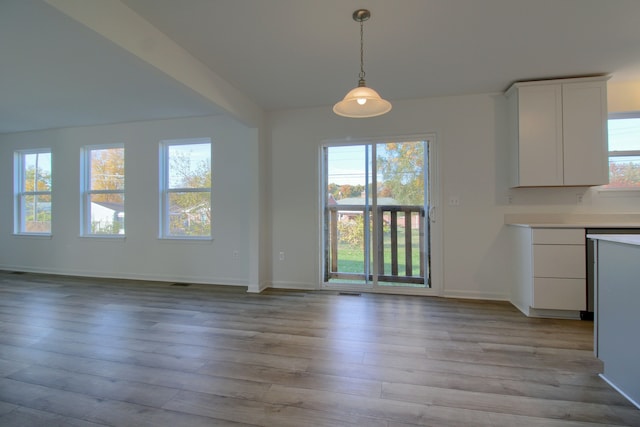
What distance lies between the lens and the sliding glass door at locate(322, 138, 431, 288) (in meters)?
3.71

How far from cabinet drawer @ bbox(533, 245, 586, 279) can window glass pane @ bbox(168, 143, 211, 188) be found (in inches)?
171

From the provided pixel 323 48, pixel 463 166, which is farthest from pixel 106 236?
pixel 463 166

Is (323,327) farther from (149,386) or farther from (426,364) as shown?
(149,386)

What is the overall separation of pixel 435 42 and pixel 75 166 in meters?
5.78

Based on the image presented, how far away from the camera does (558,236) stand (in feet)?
9.11

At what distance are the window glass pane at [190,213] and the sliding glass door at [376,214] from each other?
1.90 meters

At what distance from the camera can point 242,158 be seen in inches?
163

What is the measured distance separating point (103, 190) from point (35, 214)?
66.0 inches

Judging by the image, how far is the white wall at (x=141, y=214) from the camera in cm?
416

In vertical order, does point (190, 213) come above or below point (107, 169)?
below

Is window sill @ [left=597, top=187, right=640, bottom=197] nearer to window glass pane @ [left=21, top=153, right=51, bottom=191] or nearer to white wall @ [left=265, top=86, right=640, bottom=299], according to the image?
white wall @ [left=265, top=86, right=640, bottom=299]

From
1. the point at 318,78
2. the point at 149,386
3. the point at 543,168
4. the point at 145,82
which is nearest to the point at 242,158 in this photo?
the point at 145,82

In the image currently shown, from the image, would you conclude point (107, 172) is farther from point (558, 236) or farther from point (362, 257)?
point (558, 236)

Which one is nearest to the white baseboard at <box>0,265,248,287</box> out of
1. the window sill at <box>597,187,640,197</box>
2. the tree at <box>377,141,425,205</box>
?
the tree at <box>377,141,425,205</box>
